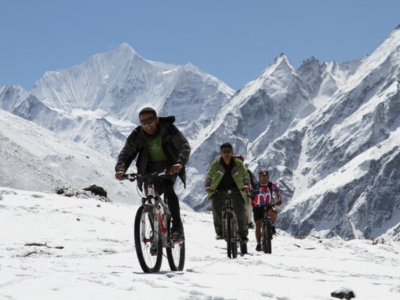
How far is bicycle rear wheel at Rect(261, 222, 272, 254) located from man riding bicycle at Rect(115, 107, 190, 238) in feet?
26.7

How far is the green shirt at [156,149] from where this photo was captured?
10.7 metres

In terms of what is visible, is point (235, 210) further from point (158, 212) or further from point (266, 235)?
point (158, 212)

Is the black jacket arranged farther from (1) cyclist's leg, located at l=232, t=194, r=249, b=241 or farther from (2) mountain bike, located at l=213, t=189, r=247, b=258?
(1) cyclist's leg, located at l=232, t=194, r=249, b=241

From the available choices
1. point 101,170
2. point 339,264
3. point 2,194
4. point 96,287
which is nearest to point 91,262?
point 96,287

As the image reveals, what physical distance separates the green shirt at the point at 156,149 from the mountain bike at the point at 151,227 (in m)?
0.40

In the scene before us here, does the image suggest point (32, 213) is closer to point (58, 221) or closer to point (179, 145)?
point (58, 221)

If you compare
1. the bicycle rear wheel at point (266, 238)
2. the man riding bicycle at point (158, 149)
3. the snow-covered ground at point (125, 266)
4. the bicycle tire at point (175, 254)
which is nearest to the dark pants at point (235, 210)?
the snow-covered ground at point (125, 266)

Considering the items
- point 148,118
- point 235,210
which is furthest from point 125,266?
point 235,210

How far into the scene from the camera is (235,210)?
53.6 ft

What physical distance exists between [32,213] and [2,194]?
14.6 feet

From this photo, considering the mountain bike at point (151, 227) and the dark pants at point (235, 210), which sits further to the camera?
the dark pants at point (235, 210)

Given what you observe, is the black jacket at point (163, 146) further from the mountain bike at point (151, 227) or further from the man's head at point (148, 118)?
the mountain bike at point (151, 227)

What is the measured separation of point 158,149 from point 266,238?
866cm

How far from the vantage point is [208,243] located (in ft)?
66.5
